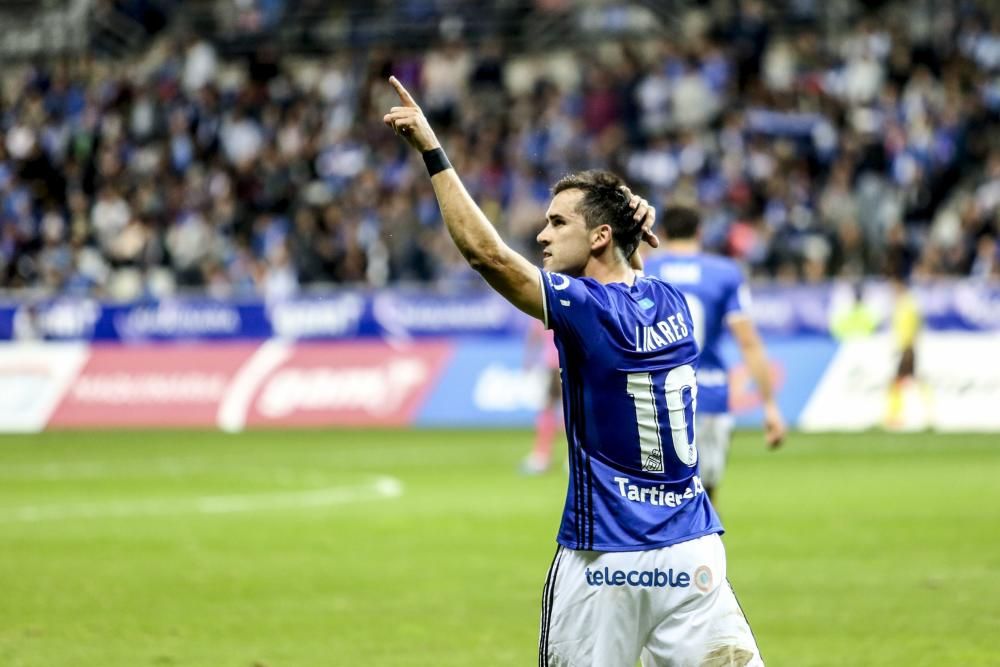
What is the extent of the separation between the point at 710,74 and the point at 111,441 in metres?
13.9

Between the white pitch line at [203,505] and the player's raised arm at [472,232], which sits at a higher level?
the player's raised arm at [472,232]

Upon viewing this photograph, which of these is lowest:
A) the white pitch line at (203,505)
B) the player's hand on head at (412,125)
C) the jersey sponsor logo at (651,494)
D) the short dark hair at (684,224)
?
the white pitch line at (203,505)

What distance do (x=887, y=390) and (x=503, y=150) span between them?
11317 mm

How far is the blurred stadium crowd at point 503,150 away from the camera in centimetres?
2942

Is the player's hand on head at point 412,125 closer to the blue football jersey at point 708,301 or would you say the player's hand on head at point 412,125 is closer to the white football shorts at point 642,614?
the white football shorts at point 642,614

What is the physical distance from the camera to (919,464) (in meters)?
19.6

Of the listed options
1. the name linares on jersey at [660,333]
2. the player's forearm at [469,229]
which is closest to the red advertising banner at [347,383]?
the name linares on jersey at [660,333]

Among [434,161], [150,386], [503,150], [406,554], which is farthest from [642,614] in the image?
[503,150]

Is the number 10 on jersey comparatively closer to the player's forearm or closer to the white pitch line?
the player's forearm

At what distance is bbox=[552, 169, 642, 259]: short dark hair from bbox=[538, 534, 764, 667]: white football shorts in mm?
1048

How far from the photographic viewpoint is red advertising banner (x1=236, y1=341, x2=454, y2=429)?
83.4 feet

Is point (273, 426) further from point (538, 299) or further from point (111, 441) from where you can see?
point (538, 299)

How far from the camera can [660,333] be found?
5.65 meters

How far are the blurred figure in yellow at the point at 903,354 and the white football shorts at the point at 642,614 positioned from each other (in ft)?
60.3
